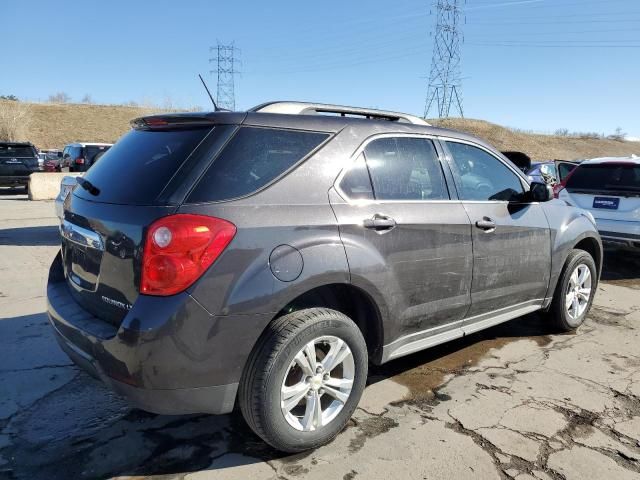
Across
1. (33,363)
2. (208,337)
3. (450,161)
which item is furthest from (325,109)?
(33,363)

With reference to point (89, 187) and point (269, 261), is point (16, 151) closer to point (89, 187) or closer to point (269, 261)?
point (89, 187)

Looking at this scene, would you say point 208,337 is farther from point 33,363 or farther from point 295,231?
point 33,363

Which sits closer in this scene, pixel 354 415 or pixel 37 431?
pixel 37 431

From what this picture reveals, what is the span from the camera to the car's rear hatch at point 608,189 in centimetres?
754

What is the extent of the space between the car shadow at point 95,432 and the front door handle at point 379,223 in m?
1.30

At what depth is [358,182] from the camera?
3068mm

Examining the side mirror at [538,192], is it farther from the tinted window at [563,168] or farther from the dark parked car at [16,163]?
the dark parked car at [16,163]

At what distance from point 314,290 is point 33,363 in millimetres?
2424

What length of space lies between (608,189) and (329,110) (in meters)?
6.28

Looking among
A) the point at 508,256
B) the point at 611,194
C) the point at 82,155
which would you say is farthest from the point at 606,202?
the point at 82,155

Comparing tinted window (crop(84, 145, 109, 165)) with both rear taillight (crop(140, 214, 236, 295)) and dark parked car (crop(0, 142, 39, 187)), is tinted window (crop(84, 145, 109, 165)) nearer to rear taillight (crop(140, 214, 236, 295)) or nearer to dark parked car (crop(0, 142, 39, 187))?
dark parked car (crop(0, 142, 39, 187))

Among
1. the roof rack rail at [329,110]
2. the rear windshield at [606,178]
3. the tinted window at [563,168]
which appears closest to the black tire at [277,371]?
the roof rack rail at [329,110]

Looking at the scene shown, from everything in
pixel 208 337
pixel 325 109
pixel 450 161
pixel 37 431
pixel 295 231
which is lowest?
pixel 37 431

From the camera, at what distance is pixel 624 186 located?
7.72 meters
